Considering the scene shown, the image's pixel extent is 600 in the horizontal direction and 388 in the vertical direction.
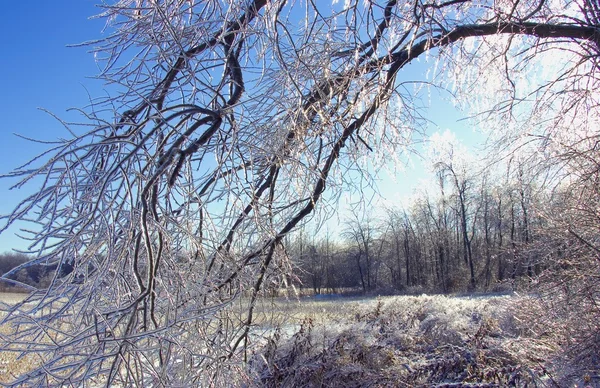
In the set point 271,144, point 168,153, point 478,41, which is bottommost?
point 168,153

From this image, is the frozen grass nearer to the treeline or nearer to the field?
the field

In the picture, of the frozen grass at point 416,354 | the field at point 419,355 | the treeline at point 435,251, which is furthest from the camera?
the treeline at point 435,251

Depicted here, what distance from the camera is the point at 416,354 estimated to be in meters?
6.68

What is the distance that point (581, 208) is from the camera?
529cm

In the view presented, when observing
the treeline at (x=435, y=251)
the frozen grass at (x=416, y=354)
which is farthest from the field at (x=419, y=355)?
the treeline at (x=435, y=251)

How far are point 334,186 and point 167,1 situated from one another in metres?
1.71

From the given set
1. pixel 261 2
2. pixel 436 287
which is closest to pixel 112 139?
pixel 261 2

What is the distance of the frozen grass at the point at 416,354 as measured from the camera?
5461 mm

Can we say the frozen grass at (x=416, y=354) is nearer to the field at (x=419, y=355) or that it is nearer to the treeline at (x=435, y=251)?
the field at (x=419, y=355)

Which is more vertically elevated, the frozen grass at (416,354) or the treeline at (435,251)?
the treeline at (435,251)

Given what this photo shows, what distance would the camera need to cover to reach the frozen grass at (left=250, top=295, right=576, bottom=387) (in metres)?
5.46

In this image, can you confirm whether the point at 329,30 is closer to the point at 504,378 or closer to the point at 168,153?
the point at 168,153

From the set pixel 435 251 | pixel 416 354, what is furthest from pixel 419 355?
pixel 435 251

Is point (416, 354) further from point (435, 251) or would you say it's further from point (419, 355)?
point (435, 251)
